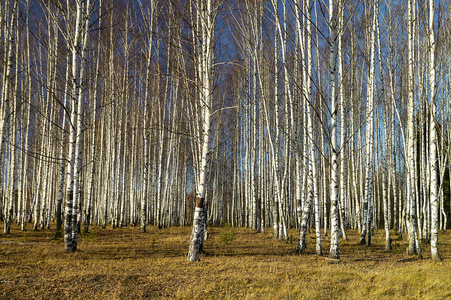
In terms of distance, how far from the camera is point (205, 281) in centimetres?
494

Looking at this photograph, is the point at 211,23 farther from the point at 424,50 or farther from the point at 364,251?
the point at 364,251

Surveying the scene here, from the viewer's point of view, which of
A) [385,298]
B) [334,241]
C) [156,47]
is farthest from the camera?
[156,47]

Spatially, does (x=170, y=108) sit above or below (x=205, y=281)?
above

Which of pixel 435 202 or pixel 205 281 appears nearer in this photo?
pixel 205 281

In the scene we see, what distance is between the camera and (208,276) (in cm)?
532

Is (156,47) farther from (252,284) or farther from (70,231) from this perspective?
(252,284)

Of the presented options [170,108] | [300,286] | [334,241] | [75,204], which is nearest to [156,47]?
[170,108]

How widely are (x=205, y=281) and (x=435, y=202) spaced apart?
563 cm

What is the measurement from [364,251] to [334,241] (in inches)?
119

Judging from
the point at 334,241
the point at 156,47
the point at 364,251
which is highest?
the point at 156,47

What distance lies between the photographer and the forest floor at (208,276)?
4.38 meters

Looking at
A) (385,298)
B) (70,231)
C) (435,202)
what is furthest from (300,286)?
(70,231)

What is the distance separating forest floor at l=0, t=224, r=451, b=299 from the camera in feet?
14.4

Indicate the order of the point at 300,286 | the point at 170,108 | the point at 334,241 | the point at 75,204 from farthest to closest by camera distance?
the point at 170,108 < the point at 75,204 < the point at 334,241 < the point at 300,286
